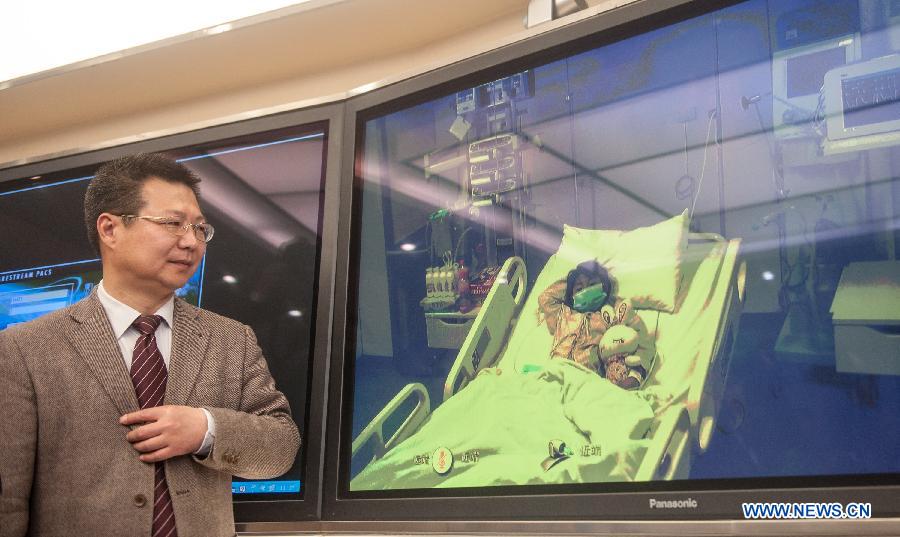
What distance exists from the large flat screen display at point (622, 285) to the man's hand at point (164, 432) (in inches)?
19.2

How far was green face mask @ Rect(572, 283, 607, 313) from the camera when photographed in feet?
6.29

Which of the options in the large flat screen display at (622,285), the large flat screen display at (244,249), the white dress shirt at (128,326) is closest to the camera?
the large flat screen display at (622,285)

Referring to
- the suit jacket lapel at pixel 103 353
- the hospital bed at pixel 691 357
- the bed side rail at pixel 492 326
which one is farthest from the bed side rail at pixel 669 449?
the suit jacket lapel at pixel 103 353

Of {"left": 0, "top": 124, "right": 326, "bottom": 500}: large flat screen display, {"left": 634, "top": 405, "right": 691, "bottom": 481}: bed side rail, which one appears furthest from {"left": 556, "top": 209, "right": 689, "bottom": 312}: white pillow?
{"left": 0, "top": 124, "right": 326, "bottom": 500}: large flat screen display

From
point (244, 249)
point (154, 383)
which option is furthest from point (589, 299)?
point (244, 249)

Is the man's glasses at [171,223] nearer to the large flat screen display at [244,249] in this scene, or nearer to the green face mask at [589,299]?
the large flat screen display at [244,249]

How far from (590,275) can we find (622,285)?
0.30 feet

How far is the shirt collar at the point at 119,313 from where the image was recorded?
203 cm

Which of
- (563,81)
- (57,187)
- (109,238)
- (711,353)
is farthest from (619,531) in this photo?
(57,187)

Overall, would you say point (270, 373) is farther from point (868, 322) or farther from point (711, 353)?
point (868, 322)

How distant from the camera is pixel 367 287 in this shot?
93.7 inches

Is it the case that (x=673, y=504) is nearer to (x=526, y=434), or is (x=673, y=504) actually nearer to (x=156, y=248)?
(x=526, y=434)

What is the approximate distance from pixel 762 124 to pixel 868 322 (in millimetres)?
483

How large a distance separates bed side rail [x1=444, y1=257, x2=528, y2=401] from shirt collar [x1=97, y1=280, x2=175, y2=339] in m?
0.75
